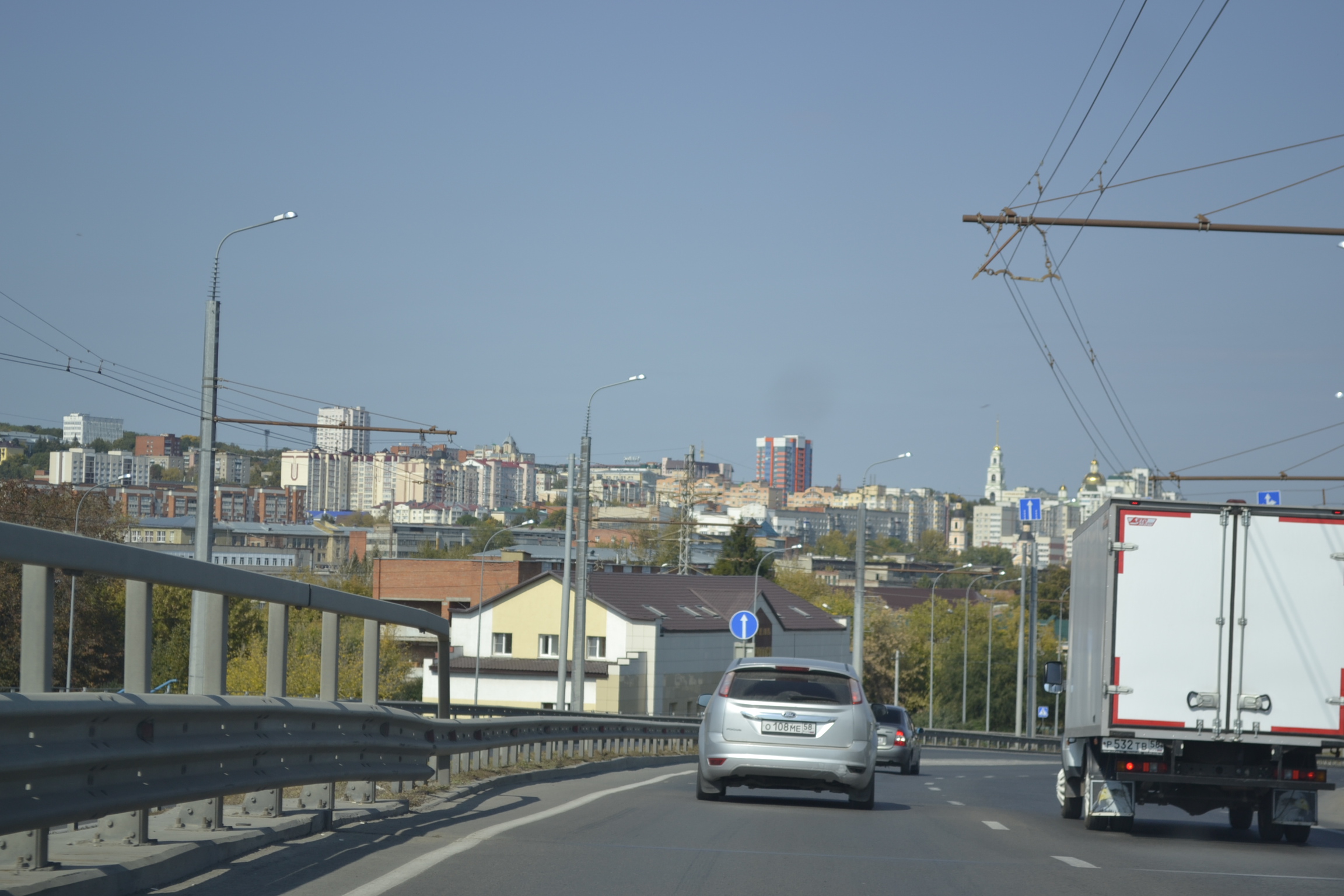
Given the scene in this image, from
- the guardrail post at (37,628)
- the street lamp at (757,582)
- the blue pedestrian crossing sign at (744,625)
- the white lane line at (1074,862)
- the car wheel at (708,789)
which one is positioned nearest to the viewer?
the guardrail post at (37,628)

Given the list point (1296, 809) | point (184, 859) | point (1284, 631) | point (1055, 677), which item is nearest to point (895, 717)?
point (1055, 677)

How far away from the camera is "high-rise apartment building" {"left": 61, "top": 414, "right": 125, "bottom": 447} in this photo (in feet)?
600

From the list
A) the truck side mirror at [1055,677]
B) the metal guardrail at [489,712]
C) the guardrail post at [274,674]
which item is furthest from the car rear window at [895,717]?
the guardrail post at [274,674]

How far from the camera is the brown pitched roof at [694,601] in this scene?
68.3 metres

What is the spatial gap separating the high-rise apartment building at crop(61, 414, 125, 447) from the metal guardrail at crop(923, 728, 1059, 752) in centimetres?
14155

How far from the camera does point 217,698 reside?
22.8 ft

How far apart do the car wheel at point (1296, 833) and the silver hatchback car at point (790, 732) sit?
3.81 m

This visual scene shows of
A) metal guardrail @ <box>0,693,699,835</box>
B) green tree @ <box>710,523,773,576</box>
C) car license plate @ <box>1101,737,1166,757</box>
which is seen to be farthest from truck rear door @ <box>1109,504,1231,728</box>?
green tree @ <box>710,523,773,576</box>

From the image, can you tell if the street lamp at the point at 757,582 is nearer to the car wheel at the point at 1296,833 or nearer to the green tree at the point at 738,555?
the green tree at the point at 738,555

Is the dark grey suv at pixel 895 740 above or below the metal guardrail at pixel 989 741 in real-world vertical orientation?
above

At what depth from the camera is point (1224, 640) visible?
1232 centimetres

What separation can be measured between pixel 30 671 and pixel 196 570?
42.2 inches

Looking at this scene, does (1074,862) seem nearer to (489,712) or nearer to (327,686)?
(327,686)

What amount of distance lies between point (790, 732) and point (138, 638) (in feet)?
27.9
